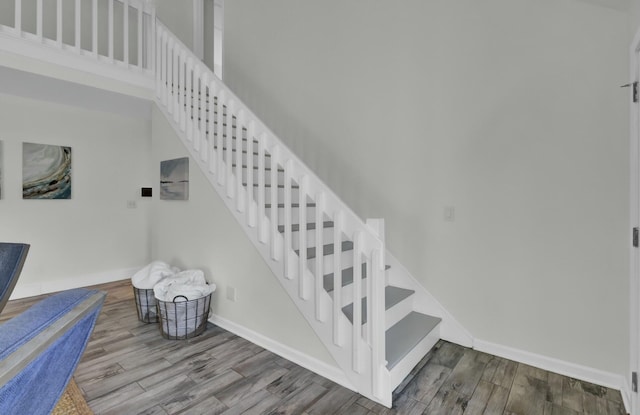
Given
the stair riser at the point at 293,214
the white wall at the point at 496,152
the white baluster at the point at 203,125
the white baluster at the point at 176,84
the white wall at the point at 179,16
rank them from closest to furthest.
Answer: the white wall at the point at 496,152 → the stair riser at the point at 293,214 → the white baluster at the point at 203,125 → the white baluster at the point at 176,84 → the white wall at the point at 179,16

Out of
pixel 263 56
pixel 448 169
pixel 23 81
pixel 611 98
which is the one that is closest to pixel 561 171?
pixel 611 98

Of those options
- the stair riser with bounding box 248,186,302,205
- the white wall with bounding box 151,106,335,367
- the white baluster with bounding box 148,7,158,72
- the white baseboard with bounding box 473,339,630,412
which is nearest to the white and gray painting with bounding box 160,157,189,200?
the white wall with bounding box 151,106,335,367

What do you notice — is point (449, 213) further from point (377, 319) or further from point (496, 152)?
point (377, 319)

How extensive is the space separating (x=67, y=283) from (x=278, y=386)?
11.0 ft

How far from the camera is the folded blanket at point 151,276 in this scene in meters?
2.65

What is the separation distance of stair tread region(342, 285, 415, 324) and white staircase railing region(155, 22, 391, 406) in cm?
9

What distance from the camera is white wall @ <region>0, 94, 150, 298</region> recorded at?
336cm

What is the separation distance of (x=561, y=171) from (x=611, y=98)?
0.48 metres

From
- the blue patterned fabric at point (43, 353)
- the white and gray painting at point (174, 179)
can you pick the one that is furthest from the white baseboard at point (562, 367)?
the white and gray painting at point (174, 179)

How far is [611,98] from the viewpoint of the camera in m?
1.85

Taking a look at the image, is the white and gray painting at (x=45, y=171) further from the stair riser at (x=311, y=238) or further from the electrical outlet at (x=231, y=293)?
the stair riser at (x=311, y=238)

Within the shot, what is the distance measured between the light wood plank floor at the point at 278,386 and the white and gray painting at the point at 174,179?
1.35 meters

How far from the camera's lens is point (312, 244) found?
259cm

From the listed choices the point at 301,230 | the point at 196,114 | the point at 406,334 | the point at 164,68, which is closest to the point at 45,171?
the point at 164,68
